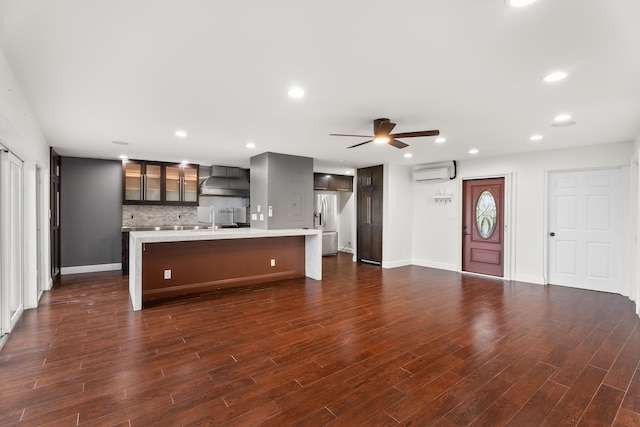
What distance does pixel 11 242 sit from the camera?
343 centimetres

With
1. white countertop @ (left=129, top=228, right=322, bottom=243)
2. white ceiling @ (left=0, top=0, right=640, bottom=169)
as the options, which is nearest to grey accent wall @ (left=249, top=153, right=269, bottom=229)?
white countertop @ (left=129, top=228, right=322, bottom=243)

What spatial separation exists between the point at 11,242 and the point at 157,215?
376 centimetres

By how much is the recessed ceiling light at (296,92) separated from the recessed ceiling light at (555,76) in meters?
2.00

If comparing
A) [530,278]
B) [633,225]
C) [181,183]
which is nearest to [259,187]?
[181,183]

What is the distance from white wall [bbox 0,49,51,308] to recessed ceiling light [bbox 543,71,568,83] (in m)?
3.97

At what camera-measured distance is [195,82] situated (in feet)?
8.75

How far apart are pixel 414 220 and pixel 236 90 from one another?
5.83 meters

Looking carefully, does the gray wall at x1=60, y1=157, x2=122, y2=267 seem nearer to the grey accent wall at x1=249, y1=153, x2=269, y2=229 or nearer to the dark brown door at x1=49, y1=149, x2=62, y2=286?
the dark brown door at x1=49, y1=149, x2=62, y2=286

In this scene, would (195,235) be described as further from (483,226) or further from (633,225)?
(633,225)

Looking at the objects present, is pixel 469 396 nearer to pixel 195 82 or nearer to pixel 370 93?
pixel 370 93

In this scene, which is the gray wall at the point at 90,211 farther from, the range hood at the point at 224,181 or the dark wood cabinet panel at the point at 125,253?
the range hood at the point at 224,181

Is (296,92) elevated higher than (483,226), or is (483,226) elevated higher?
(296,92)

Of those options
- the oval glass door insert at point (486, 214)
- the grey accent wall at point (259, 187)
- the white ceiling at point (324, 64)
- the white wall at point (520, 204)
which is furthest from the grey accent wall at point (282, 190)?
the oval glass door insert at point (486, 214)

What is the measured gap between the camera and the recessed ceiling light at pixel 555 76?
8.02ft
